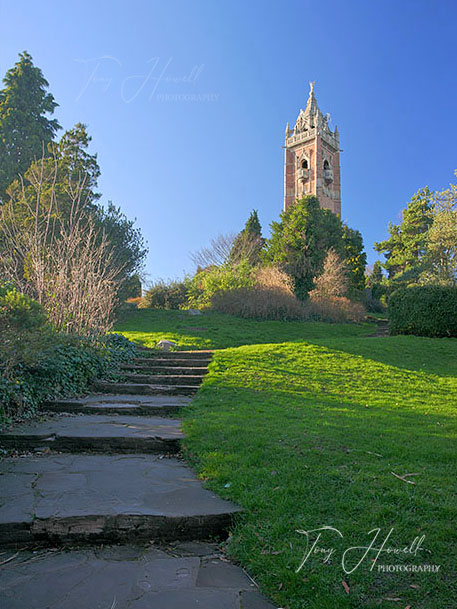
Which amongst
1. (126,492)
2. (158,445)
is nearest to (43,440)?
(158,445)

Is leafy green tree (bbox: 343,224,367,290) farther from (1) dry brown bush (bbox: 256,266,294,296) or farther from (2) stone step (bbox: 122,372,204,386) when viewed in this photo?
(2) stone step (bbox: 122,372,204,386)

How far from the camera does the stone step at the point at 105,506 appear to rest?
2473 mm

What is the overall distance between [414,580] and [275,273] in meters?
18.0

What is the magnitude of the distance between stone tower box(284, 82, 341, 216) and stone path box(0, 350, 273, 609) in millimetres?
43399

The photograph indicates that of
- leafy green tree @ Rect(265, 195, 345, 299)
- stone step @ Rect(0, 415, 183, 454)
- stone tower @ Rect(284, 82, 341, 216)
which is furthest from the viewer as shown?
stone tower @ Rect(284, 82, 341, 216)

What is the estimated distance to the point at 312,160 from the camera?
148 feet

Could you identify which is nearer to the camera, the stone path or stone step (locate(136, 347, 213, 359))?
the stone path

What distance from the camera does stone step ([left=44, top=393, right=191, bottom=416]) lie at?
552 cm

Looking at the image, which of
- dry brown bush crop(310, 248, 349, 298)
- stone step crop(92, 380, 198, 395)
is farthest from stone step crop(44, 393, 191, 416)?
dry brown bush crop(310, 248, 349, 298)

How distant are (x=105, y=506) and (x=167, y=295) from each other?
886 inches

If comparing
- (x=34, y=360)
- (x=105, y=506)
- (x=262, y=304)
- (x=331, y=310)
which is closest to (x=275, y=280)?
(x=262, y=304)

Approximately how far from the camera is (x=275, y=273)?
1967 cm

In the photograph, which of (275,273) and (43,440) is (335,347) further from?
(275,273)

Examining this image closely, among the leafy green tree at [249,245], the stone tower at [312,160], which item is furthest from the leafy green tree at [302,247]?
the stone tower at [312,160]
